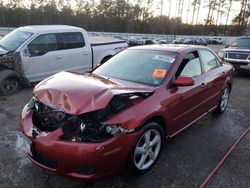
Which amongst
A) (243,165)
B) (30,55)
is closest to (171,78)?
(243,165)

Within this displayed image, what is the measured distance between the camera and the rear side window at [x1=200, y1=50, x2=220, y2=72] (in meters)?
4.80

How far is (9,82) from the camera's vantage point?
6906 mm

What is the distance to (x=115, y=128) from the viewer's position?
9.37 ft

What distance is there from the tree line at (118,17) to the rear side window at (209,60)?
160 feet

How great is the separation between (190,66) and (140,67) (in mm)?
855

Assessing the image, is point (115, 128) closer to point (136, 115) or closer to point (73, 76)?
point (136, 115)

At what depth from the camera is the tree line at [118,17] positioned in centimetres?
4859

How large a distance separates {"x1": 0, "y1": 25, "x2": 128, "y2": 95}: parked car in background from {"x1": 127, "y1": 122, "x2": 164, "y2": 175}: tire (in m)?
4.74

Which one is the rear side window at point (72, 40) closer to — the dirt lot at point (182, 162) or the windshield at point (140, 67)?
the dirt lot at point (182, 162)

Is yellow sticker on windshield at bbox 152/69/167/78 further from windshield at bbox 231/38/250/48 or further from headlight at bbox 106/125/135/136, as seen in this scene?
windshield at bbox 231/38/250/48

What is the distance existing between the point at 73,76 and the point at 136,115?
1.15 meters

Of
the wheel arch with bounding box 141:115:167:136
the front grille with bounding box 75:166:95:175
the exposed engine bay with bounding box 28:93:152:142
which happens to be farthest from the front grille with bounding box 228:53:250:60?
the front grille with bounding box 75:166:95:175

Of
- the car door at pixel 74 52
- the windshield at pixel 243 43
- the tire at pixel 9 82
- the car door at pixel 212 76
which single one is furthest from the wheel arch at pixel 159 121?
the windshield at pixel 243 43

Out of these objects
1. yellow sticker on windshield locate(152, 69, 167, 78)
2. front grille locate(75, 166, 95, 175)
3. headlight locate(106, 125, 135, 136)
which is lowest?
front grille locate(75, 166, 95, 175)
